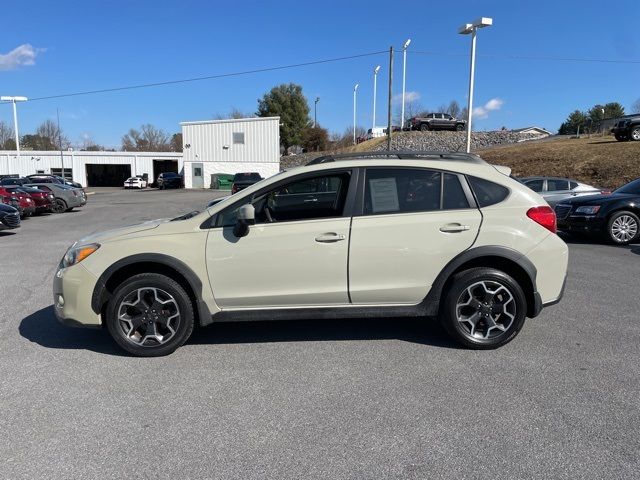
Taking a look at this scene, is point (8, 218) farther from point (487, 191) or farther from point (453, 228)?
point (487, 191)

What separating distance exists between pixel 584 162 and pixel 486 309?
2343 cm

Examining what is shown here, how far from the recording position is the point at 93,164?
60.3 meters

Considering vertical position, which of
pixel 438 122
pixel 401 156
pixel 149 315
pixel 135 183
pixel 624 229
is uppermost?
pixel 438 122

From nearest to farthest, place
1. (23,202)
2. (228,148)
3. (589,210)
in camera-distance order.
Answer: (589,210)
(23,202)
(228,148)

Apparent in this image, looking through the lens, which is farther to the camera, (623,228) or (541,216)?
(623,228)

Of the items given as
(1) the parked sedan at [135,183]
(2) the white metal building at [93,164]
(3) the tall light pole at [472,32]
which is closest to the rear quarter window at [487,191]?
(3) the tall light pole at [472,32]

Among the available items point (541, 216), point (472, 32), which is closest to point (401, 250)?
point (541, 216)

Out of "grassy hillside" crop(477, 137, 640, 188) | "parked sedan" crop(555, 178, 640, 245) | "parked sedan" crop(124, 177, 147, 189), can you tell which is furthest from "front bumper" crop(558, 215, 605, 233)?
"parked sedan" crop(124, 177, 147, 189)

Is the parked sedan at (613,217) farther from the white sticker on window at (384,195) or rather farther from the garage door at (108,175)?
the garage door at (108,175)

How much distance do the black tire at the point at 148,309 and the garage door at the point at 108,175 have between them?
64.1 metres

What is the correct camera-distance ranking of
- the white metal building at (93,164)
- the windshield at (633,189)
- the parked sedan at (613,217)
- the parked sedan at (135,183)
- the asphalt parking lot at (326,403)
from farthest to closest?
the white metal building at (93,164) → the parked sedan at (135,183) → the windshield at (633,189) → the parked sedan at (613,217) → the asphalt parking lot at (326,403)

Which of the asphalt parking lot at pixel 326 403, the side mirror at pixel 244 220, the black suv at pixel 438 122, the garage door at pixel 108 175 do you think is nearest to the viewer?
the asphalt parking lot at pixel 326 403

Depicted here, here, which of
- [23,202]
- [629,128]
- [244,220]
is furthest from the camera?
[629,128]

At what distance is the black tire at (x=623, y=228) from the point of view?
10.4 metres
